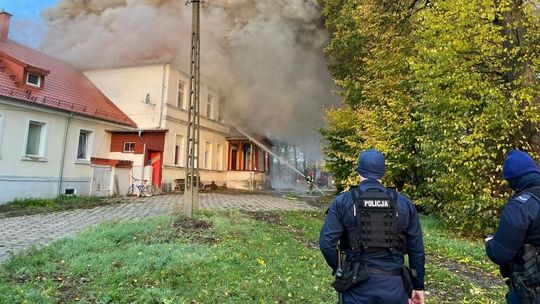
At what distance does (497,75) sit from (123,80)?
19323 mm

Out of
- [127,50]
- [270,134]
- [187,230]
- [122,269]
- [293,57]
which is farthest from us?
[270,134]

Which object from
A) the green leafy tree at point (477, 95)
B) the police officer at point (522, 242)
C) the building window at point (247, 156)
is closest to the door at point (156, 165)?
the building window at point (247, 156)

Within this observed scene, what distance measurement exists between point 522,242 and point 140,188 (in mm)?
18649

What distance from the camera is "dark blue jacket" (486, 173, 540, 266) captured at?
2646 millimetres

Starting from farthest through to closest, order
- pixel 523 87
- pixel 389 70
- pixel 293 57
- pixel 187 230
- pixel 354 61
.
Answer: pixel 293 57 < pixel 354 61 < pixel 389 70 < pixel 523 87 < pixel 187 230

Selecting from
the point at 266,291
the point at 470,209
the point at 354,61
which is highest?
the point at 354,61

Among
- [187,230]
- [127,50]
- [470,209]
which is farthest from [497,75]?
[127,50]

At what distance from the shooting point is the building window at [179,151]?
77.5ft

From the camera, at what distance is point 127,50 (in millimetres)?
20531

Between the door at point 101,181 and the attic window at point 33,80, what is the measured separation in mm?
4459

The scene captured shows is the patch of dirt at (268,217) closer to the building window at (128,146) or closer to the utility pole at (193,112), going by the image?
the utility pole at (193,112)

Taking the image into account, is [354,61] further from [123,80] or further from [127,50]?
[123,80]

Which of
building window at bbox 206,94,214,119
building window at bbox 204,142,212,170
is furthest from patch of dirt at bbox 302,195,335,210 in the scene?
building window at bbox 206,94,214,119

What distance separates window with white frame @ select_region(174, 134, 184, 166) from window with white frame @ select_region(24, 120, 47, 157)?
25.5ft
